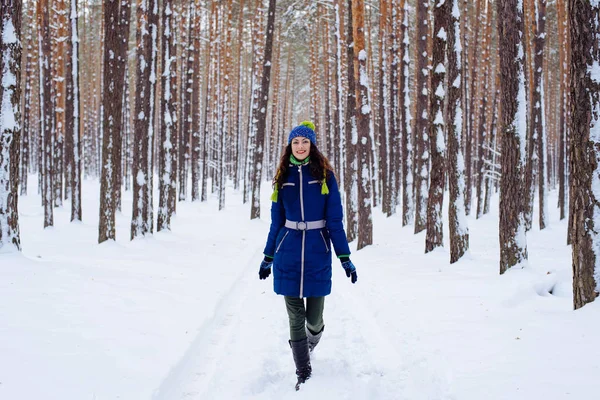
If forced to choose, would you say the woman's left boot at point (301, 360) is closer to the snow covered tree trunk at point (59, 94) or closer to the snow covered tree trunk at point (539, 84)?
the snow covered tree trunk at point (539, 84)

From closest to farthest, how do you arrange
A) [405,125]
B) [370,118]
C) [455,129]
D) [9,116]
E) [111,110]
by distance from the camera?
[9,116], [455,129], [111,110], [370,118], [405,125]

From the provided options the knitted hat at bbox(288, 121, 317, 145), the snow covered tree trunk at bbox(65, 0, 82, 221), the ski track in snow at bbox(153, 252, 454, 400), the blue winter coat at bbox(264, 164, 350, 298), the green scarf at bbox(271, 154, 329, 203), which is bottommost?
the ski track in snow at bbox(153, 252, 454, 400)

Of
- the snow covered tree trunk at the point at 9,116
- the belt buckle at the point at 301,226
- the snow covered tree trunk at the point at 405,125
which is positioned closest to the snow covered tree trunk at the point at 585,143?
the belt buckle at the point at 301,226

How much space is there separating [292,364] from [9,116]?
209 inches

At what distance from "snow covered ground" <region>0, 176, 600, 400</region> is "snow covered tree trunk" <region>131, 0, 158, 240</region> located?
346cm

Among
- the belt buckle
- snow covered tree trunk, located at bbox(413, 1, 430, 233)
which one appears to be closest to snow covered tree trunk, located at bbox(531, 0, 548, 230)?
snow covered tree trunk, located at bbox(413, 1, 430, 233)

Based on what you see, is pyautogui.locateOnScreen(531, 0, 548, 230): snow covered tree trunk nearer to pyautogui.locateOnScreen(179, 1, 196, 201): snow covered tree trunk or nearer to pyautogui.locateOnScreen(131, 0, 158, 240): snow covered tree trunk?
pyautogui.locateOnScreen(131, 0, 158, 240): snow covered tree trunk

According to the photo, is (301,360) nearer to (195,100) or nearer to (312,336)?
(312,336)

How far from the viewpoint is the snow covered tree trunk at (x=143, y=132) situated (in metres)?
12.4

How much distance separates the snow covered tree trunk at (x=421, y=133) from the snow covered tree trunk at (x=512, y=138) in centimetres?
657

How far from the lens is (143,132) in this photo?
12719 millimetres

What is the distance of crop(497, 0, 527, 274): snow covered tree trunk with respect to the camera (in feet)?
23.5

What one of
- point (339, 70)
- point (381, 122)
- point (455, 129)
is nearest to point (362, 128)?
point (455, 129)

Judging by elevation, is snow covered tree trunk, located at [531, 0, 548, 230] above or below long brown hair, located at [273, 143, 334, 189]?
above
